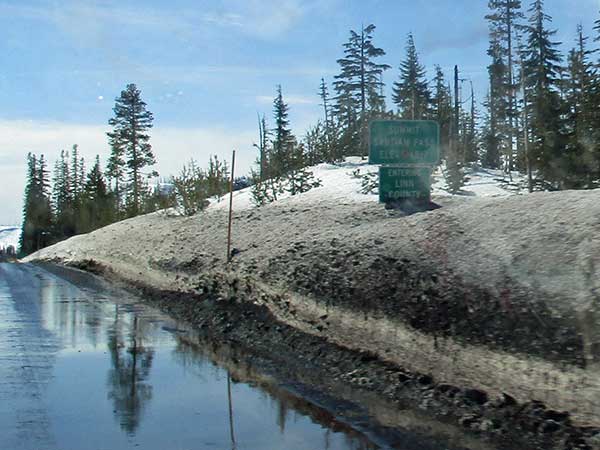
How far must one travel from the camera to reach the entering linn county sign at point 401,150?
1416cm

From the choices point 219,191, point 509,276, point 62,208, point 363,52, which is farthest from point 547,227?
point 62,208

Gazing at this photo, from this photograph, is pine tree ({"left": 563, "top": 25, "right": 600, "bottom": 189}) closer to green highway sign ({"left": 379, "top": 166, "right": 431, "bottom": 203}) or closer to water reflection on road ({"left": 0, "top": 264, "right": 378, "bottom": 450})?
green highway sign ({"left": 379, "top": 166, "right": 431, "bottom": 203})

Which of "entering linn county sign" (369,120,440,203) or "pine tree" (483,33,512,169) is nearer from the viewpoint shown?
"entering linn county sign" (369,120,440,203)

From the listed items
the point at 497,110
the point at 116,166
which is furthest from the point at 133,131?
the point at 497,110

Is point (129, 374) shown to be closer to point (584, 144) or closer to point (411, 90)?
point (584, 144)

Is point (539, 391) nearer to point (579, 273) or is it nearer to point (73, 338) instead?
point (579, 273)

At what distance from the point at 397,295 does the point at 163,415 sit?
3.39m

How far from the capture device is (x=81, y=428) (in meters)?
6.86

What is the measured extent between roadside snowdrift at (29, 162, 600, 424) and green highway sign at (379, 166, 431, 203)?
0.61 m

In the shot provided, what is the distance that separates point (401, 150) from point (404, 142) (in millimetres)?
156

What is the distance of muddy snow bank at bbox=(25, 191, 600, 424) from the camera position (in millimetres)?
6840

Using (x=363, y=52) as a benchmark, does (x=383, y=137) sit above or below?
below

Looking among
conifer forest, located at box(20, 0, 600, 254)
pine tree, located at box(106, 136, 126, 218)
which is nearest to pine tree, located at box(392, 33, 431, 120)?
conifer forest, located at box(20, 0, 600, 254)

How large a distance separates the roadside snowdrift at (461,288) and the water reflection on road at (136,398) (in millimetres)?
1558
